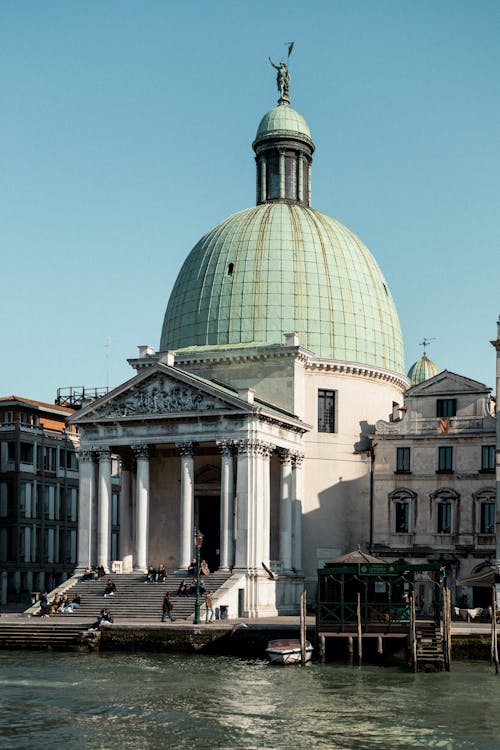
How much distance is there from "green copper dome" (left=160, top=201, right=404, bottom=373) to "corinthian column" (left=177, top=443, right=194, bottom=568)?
32.1 feet

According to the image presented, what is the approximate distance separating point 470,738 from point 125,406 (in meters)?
36.4

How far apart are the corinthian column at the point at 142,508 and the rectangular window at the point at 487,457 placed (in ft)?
59.4

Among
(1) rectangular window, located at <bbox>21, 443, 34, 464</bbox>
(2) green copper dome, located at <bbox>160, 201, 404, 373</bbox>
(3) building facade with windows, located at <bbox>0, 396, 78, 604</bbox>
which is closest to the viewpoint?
(2) green copper dome, located at <bbox>160, 201, 404, 373</bbox>

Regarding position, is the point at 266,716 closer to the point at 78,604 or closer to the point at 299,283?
the point at 78,604

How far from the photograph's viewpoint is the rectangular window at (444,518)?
227 feet

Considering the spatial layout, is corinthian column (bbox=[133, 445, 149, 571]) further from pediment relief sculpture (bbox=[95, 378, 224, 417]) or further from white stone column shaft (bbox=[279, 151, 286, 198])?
white stone column shaft (bbox=[279, 151, 286, 198])

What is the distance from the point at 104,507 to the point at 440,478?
18390mm

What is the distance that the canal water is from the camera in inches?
1357

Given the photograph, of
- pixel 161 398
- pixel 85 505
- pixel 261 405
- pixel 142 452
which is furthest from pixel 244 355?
pixel 85 505

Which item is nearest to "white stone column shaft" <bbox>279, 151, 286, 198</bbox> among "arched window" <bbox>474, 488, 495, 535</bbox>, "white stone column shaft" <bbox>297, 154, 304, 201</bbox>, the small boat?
"white stone column shaft" <bbox>297, 154, 304, 201</bbox>

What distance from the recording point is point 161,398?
66.8 meters

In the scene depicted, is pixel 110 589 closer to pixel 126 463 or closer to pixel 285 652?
pixel 126 463

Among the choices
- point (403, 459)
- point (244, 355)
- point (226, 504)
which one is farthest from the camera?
point (244, 355)

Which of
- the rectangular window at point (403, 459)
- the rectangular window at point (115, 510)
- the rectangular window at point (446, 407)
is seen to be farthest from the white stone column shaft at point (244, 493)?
the rectangular window at point (115, 510)
